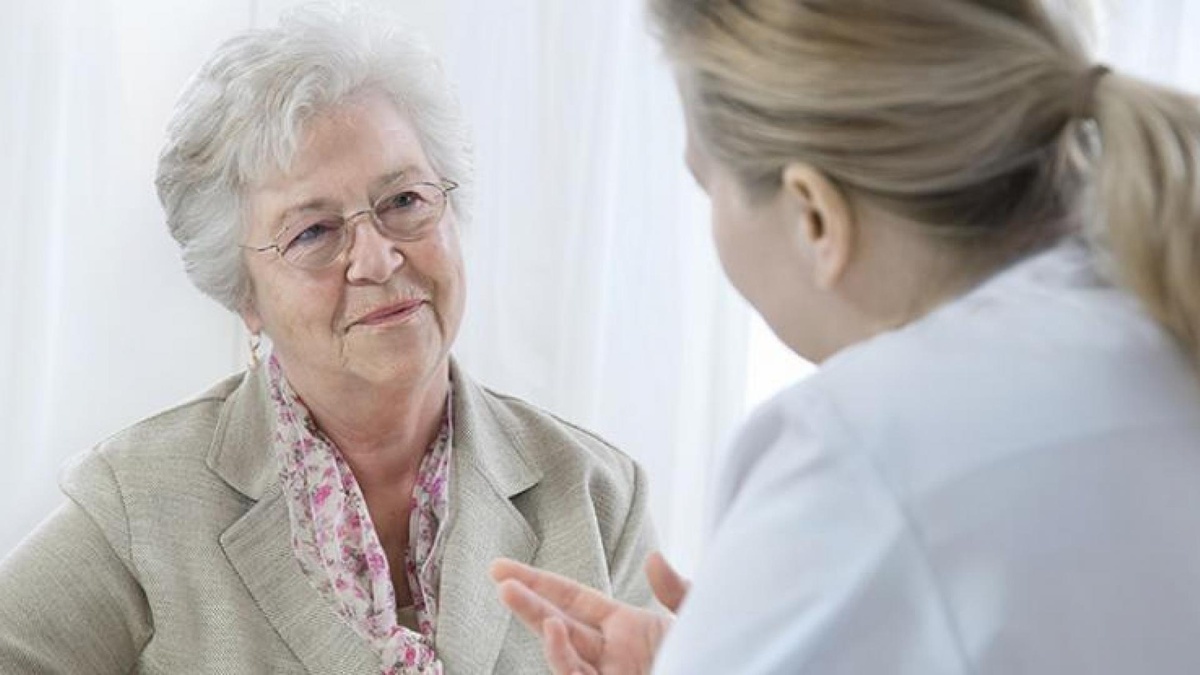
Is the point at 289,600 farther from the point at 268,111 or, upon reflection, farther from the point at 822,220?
the point at 822,220

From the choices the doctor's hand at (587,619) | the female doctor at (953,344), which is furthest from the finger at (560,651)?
the female doctor at (953,344)

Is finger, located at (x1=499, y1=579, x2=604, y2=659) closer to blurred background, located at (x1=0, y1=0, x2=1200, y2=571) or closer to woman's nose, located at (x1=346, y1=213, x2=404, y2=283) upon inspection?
woman's nose, located at (x1=346, y1=213, x2=404, y2=283)

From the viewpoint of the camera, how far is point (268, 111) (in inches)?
80.8

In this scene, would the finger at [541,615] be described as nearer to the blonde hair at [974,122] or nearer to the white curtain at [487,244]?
the blonde hair at [974,122]

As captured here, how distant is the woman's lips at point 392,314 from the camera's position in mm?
2082

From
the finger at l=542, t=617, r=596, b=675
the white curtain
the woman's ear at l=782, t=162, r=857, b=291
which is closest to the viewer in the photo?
the woman's ear at l=782, t=162, r=857, b=291

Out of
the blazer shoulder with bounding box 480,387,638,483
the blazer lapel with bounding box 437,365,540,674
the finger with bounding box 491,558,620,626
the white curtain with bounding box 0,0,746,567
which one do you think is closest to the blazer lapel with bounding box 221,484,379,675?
the blazer lapel with bounding box 437,365,540,674

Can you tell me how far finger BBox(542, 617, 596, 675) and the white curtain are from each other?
1.27 m

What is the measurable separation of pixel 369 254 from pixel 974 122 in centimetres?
106

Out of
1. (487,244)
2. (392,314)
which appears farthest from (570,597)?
(487,244)

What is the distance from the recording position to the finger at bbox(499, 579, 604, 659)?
58.4 inches

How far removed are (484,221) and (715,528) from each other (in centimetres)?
187

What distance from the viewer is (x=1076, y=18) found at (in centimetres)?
118

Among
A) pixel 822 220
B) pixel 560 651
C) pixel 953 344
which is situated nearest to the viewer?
pixel 953 344
